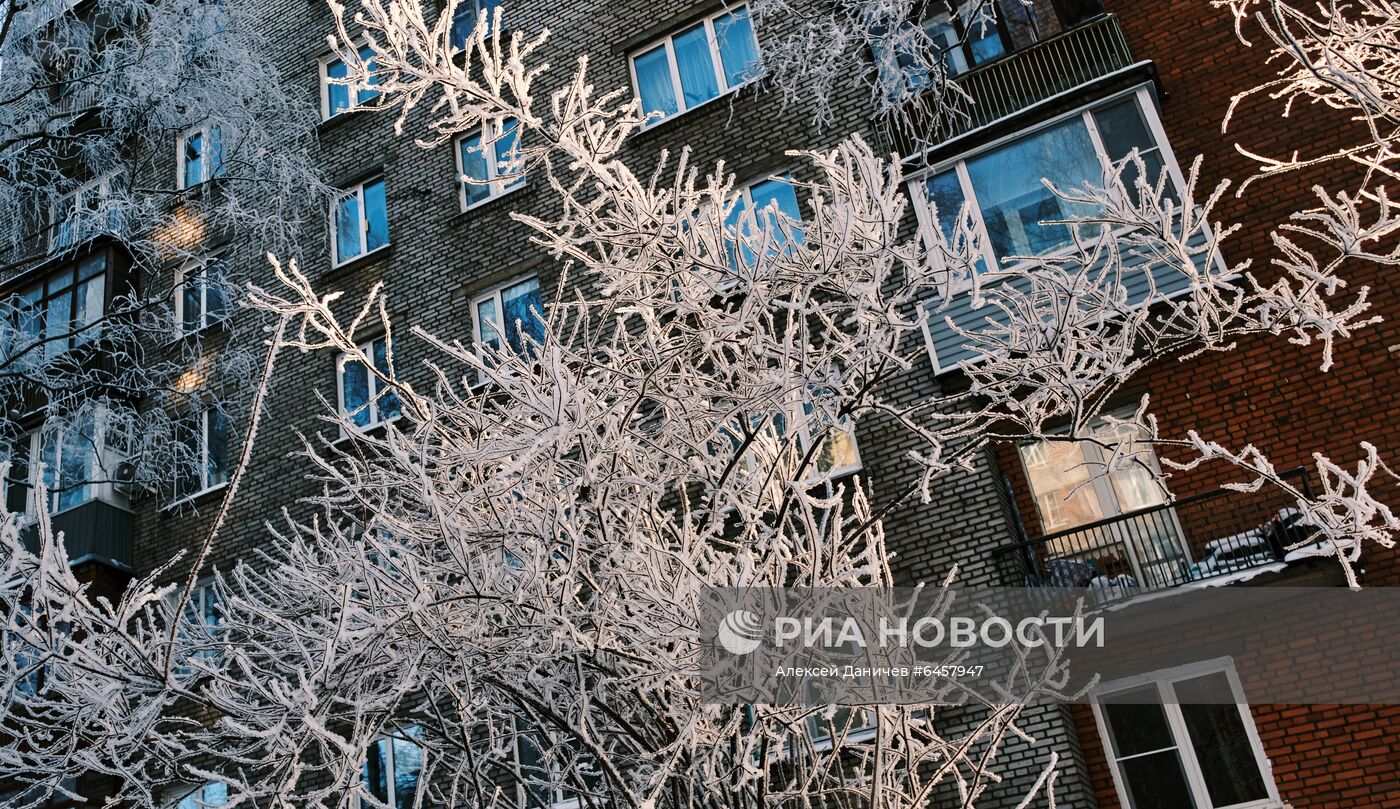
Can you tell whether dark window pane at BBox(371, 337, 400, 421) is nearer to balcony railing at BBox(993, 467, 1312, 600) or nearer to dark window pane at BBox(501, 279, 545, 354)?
dark window pane at BBox(501, 279, 545, 354)

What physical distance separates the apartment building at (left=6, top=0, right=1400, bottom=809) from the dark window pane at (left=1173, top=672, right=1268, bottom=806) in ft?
0.08

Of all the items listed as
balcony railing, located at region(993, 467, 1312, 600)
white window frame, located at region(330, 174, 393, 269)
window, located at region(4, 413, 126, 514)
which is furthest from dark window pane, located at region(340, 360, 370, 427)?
balcony railing, located at region(993, 467, 1312, 600)

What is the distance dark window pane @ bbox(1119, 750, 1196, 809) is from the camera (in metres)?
9.79

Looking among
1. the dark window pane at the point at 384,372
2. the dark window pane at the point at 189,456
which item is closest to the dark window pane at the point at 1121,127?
the dark window pane at the point at 384,372

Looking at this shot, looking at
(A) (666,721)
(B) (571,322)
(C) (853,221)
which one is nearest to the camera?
(C) (853,221)

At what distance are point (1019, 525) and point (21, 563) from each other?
30.1 ft

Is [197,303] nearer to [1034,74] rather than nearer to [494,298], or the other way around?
[494,298]

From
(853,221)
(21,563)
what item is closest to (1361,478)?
(853,221)

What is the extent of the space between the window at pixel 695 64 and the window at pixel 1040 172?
12.2 ft

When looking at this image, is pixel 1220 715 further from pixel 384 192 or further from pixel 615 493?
pixel 384 192

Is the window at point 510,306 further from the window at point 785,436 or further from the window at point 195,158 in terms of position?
the window at point 785,436

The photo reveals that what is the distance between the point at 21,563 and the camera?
4.00 metres

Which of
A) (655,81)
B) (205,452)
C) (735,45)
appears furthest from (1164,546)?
(205,452)

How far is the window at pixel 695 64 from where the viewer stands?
561 inches
